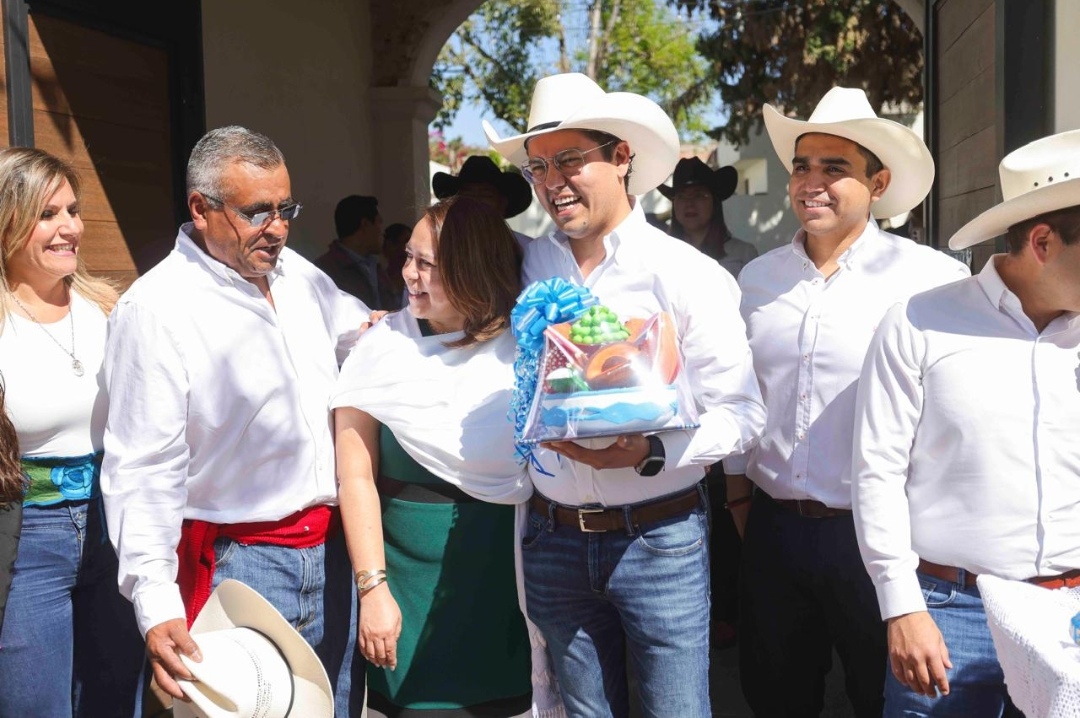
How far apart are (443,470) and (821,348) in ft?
3.38

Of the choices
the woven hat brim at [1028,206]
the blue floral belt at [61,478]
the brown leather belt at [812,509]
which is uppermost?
the woven hat brim at [1028,206]

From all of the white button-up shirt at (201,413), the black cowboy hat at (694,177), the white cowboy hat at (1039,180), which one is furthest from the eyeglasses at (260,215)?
the black cowboy hat at (694,177)

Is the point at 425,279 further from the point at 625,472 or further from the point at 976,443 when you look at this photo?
the point at 976,443

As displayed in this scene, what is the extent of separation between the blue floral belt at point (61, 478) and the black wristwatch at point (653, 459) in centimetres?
144

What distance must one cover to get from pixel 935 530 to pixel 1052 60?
71.0 inches

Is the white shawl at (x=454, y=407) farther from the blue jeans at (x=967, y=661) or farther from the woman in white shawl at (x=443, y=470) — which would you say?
the blue jeans at (x=967, y=661)

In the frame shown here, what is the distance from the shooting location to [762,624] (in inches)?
116

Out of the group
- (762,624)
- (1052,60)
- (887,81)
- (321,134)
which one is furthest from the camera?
(887,81)

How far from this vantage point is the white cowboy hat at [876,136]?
8.92 ft

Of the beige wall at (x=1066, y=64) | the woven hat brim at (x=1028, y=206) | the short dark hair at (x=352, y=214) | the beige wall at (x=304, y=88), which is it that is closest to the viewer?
the woven hat brim at (x=1028, y=206)

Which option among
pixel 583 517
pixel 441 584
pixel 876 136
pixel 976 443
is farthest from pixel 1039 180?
pixel 441 584

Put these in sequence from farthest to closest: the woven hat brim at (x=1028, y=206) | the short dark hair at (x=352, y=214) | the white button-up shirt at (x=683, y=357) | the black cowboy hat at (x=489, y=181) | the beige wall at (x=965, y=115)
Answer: the short dark hair at (x=352, y=214), the black cowboy hat at (x=489, y=181), the beige wall at (x=965, y=115), the white button-up shirt at (x=683, y=357), the woven hat brim at (x=1028, y=206)

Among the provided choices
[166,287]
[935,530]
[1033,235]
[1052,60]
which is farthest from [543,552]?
[1052,60]

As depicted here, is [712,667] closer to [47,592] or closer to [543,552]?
[543,552]
